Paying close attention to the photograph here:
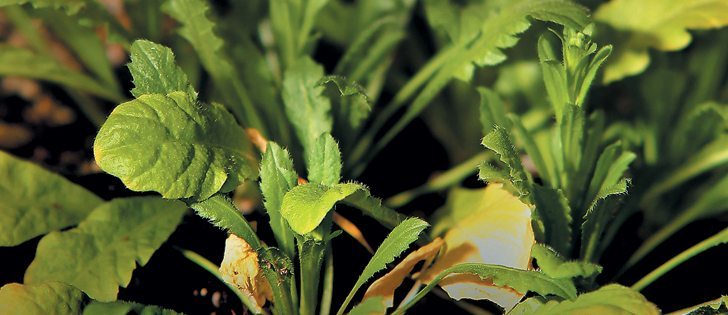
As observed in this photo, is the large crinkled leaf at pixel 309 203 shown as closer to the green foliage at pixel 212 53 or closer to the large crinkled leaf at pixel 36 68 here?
the green foliage at pixel 212 53

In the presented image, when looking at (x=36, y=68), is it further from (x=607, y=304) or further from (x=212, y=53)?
(x=607, y=304)

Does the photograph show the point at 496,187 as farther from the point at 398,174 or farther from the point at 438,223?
the point at 398,174

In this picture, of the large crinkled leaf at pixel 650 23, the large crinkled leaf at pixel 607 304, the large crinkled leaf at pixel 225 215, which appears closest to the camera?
the large crinkled leaf at pixel 607 304

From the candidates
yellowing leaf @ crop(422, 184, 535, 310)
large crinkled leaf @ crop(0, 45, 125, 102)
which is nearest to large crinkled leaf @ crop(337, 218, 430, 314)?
yellowing leaf @ crop(422, 184, 535, 310)

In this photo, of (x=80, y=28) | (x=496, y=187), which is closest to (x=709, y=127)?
(x=496, y=187)

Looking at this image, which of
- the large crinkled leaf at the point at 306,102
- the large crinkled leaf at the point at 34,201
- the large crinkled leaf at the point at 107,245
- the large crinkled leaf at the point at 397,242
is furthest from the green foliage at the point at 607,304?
the large crinkled leaf at the point at 34,201

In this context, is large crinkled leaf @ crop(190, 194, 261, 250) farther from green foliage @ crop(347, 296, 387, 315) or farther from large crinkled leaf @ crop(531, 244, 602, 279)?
large crinkled leaf @ crop(531, 244, 602, 279)

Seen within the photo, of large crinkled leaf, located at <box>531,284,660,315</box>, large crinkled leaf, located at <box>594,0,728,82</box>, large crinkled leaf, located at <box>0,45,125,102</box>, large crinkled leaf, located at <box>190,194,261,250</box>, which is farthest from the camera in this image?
large crinkled leaf, located at <box>0,45,125,102</box>
